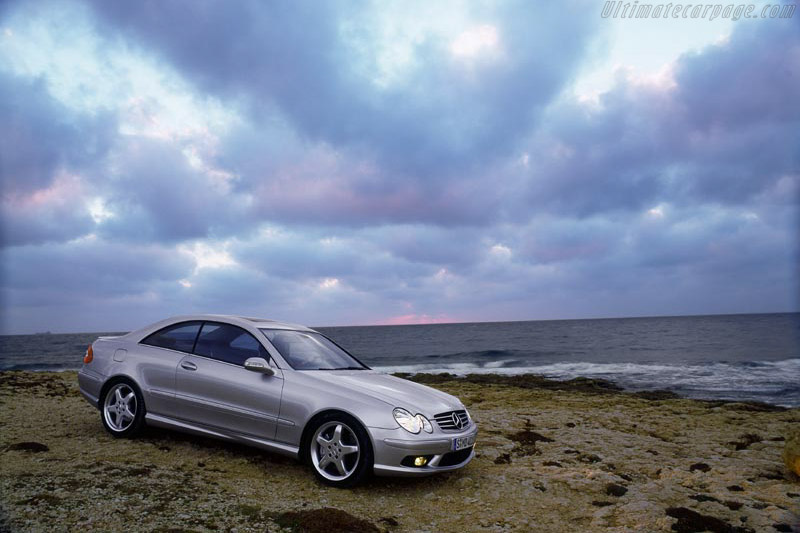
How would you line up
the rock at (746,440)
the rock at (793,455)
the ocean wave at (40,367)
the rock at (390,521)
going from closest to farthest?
the rock at (390,521)
the rock at (793,455)
the rock at (746,440)
the ocean wave at (40,367)

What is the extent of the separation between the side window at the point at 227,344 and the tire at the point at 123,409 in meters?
1.02

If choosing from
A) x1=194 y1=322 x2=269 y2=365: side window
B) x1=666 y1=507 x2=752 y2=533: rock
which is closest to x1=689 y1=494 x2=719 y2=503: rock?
x1=666 y1=507 x2=752 y2=533: rock

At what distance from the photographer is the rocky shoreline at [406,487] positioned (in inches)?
162

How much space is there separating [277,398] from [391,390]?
1.17m

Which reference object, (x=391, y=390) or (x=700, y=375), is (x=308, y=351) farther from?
(x=700, y=375)

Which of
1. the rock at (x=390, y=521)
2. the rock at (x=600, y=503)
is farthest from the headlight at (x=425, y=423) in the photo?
the rock at (x=600, y=503)

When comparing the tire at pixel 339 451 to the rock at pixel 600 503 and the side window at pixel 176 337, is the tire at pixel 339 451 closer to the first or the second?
the side window at pixel 176 337

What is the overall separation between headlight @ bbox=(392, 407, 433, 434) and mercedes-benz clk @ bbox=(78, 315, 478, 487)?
10 mm

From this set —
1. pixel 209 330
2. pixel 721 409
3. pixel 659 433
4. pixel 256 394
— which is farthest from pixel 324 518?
pixel 721 409

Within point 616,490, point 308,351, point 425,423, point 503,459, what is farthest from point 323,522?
point 503,459

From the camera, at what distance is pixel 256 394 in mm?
5359

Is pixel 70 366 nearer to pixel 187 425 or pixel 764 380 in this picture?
pixel 187 425

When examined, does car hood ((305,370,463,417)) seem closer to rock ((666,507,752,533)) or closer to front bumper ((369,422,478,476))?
front bumper ((369,422,478,476))

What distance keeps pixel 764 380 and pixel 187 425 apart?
21.7 m
